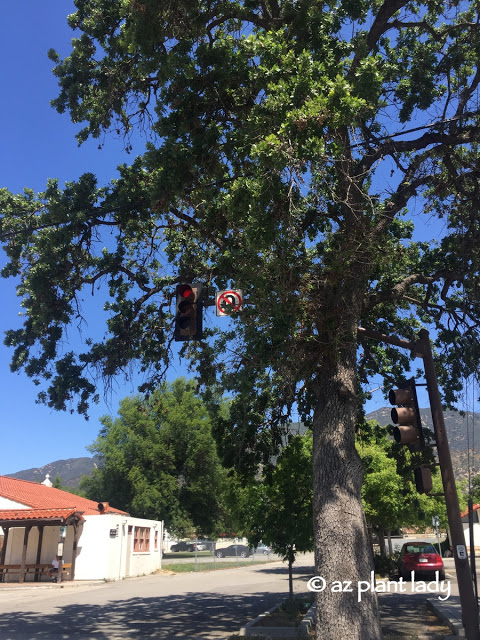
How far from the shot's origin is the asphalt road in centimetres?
1229

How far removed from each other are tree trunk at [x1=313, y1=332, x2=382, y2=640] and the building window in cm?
2785

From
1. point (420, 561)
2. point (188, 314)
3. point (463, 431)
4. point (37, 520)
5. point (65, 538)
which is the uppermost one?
point (463, 431)

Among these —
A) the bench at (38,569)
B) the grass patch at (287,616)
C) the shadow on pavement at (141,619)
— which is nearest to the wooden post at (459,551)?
the grass patch at (287,616)

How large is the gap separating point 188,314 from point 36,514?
23521mm

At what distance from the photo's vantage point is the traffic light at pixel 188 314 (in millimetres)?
7328

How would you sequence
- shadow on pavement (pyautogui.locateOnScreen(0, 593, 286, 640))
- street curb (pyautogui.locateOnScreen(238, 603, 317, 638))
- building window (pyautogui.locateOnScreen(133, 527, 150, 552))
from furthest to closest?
building window (pyautogui.locateOnScreen(133, 527, 150, 552))
shadow on pavement (pyautogui.locateOnScreen(0, 593, 286, 640))
street curb (pyautogui.locateOnScreen(238, 603, 317, 638))

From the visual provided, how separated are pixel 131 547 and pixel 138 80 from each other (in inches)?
1114

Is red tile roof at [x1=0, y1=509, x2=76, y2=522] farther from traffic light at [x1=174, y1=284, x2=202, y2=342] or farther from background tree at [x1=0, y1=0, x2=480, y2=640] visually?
traffic light at [x1=174, y1=284, x2=202, y2=342]

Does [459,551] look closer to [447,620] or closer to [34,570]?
[447,620]

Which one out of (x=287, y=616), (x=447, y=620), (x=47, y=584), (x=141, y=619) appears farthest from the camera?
(x=47, y=584)

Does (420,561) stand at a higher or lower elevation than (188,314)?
lower

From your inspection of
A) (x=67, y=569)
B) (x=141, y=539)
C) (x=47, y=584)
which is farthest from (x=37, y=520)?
(x=141, y=539)

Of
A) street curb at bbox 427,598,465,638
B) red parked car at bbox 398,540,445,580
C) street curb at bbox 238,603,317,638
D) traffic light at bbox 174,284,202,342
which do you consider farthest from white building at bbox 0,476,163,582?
traffic light at bbox 174,284,202,342

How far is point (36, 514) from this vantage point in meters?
26.7
